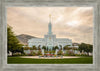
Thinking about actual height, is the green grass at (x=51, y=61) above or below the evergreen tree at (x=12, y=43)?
below

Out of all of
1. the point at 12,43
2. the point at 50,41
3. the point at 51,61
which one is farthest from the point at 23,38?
the point at 51,61

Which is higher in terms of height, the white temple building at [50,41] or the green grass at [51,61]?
the white temple building at [50,41]

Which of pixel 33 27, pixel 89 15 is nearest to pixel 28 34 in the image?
pixel 33 27

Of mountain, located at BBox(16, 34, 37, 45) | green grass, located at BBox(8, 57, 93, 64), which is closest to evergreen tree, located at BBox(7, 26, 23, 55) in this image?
mountain, located at BBox(16, 34, 37, 45)

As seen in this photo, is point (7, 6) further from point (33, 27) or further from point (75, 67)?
point (75, 67)

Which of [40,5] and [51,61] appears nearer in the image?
[40,5]

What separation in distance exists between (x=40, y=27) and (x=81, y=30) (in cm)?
99

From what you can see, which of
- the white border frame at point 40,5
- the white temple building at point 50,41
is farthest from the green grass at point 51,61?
the white temple building at point 50,41

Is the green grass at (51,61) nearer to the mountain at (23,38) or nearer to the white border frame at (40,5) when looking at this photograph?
the white border frame at (40,5)

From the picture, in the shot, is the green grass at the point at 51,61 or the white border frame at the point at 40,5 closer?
the white border frame at the point at 40,5

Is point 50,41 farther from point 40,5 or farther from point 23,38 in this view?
point 40,5

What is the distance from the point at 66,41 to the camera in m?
3.31

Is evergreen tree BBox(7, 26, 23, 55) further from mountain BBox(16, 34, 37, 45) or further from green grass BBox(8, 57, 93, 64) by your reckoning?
green grass BBox(8, 57, 93, 64)

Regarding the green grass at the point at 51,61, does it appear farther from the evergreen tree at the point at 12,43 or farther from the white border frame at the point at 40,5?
the evergreen tree at the point at 12,43
